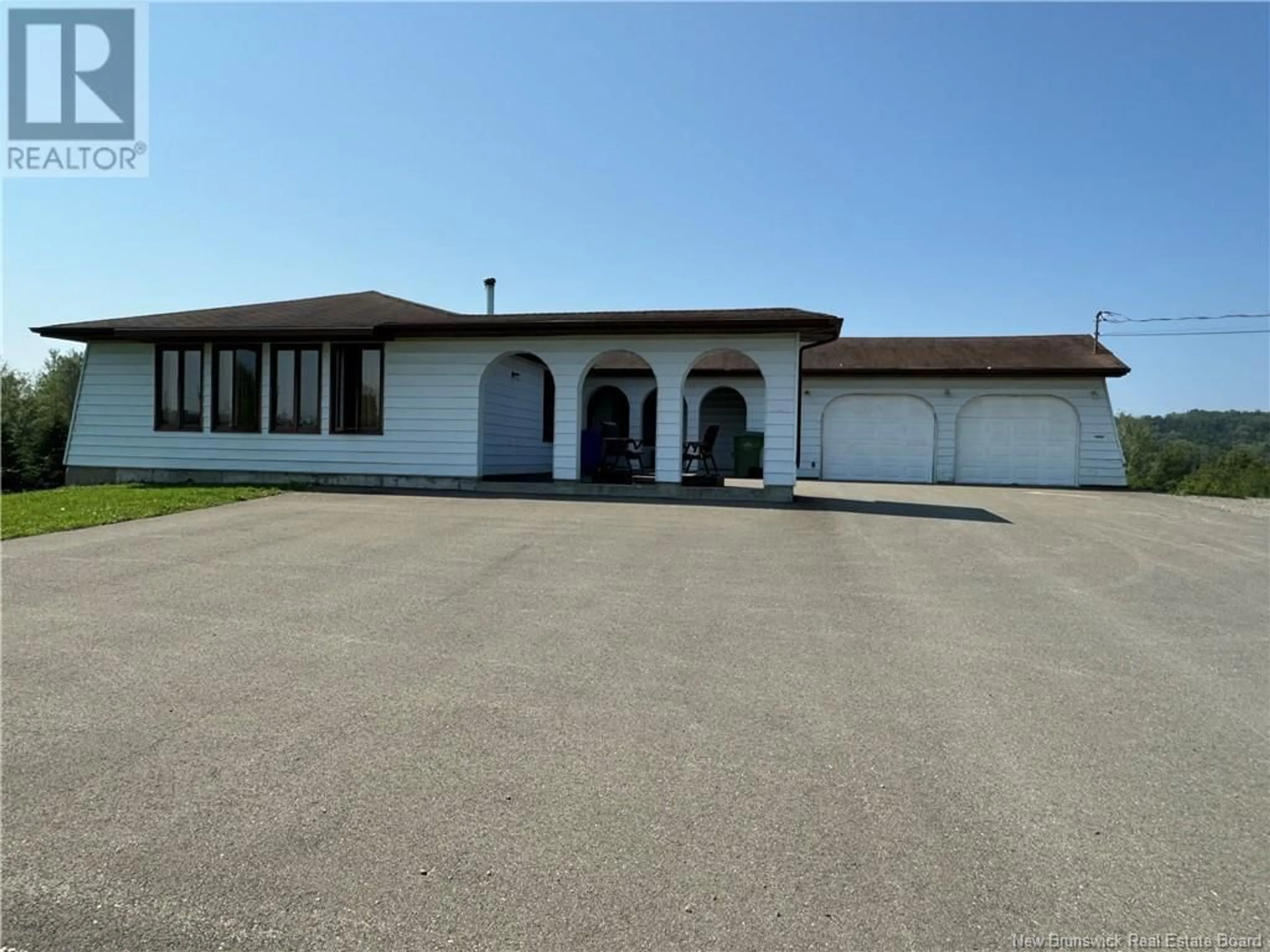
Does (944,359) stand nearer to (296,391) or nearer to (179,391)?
(296,391)

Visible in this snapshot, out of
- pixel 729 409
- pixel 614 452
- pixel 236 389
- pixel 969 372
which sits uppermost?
pixel 969 372

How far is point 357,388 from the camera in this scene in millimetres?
14891

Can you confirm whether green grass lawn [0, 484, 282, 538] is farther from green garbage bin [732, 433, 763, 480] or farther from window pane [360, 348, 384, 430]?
green garbage bin [732, 433, 763, 480]

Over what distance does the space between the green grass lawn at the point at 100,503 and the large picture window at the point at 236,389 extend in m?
1.55

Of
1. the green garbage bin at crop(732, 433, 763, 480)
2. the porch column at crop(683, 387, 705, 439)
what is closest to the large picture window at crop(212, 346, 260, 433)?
the green garbage bin at crop(732, 433, 763, 480)

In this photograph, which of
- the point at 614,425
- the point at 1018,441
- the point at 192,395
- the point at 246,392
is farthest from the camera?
the point at 1018,441

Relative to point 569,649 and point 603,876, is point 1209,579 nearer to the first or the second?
point 569,649

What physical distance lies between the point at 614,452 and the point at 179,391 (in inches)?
347

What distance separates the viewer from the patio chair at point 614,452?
15.1 metres

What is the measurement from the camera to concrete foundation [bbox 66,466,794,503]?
13.4 m

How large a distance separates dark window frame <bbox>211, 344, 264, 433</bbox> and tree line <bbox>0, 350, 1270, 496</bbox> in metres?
3.74

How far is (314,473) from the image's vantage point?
14.8 m

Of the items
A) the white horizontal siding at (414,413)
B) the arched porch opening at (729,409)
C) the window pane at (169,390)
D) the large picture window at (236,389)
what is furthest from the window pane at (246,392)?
the arched porch opening at (729,409)

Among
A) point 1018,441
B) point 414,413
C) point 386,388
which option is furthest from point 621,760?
point 1018,441
